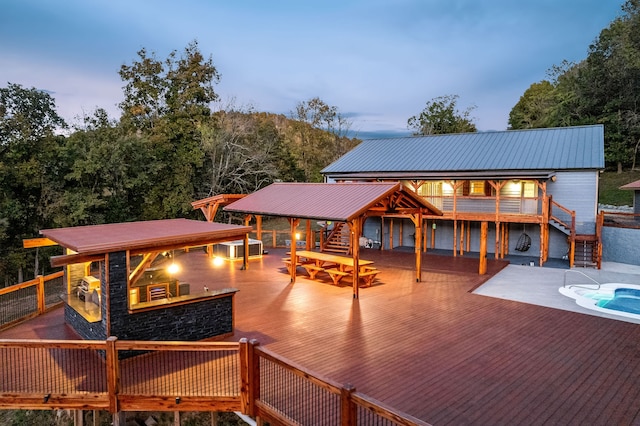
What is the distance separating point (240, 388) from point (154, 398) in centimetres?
117

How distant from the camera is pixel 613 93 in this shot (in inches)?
1201

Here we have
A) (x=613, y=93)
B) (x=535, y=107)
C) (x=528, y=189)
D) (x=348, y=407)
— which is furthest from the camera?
(x=535, y=107)

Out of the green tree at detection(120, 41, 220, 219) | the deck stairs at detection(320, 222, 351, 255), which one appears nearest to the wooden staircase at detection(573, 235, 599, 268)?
the deck stairs at detection(320, 222, 351, 255)

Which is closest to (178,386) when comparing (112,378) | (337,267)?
(112,378)

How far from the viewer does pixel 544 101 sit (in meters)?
37.9

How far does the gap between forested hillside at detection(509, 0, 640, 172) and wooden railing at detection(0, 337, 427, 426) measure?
3297 centimetres

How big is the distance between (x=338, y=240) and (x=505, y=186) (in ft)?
25.7

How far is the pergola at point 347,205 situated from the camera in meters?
10.6

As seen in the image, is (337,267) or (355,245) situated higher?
(355,245)

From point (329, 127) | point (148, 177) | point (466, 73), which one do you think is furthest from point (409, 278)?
point (466, 73)

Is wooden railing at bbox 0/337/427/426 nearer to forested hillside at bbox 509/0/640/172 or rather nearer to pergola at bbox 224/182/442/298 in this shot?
pergola at bbox 224/182/442/298

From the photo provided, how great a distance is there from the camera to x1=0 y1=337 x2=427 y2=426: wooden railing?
5105 mm

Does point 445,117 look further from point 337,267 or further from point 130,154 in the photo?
point 337,267

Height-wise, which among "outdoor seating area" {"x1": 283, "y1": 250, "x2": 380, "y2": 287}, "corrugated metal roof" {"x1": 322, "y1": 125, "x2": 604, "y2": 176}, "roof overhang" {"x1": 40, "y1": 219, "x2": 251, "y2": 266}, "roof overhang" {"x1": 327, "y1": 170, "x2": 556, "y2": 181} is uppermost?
"corrugated metal roof" {"x1": 322, "y1": 125, "x2": 604, "y2": 176}
